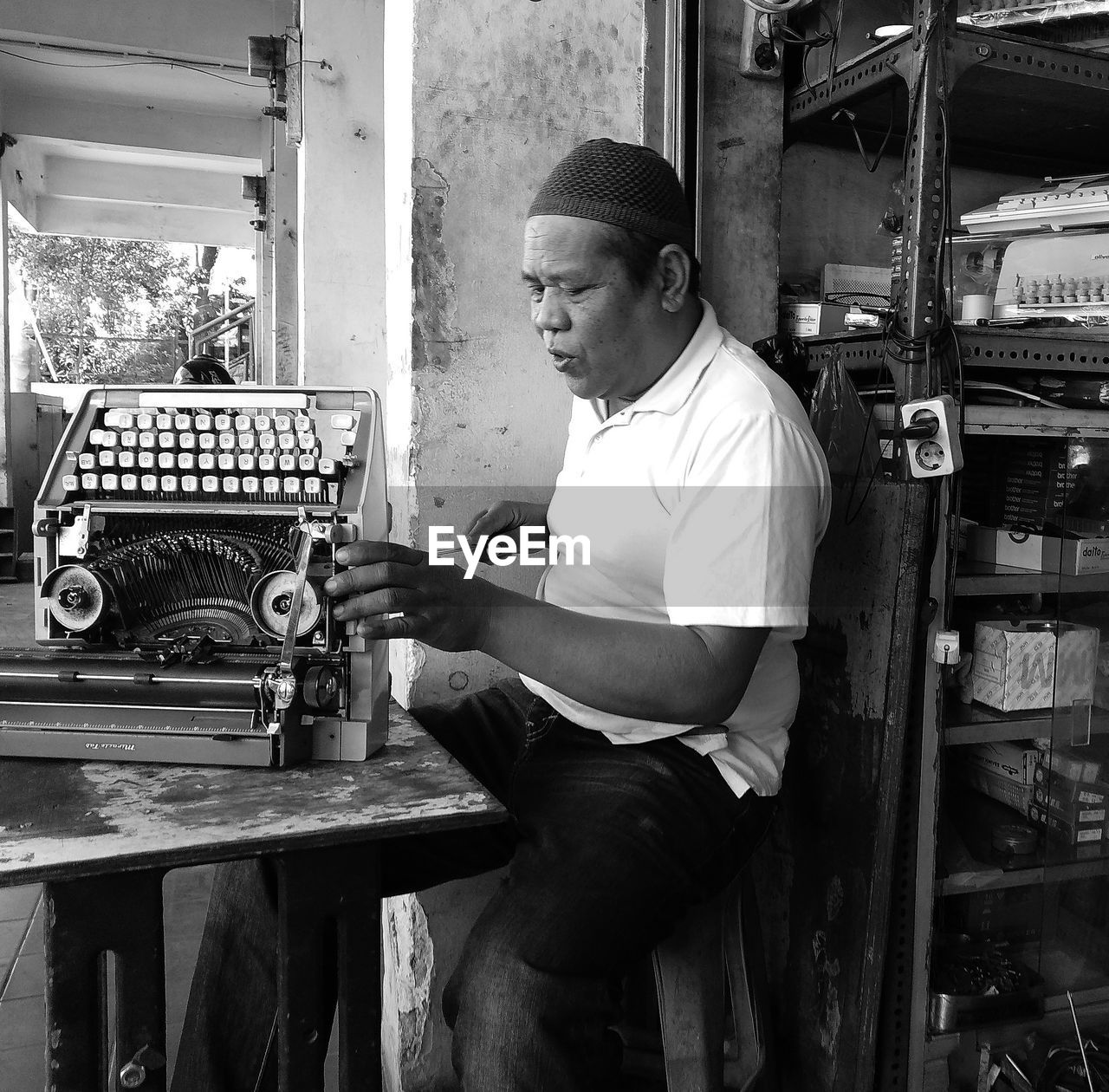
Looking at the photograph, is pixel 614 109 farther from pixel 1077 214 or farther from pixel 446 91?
pixel 1077 214

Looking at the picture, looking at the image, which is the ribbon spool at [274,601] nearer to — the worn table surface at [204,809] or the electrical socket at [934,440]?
the worn table surface at [204,809]

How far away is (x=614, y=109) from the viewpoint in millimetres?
1780

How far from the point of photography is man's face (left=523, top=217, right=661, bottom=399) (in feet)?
4.33

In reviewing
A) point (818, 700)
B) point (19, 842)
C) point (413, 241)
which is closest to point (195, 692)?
point (19, 842)

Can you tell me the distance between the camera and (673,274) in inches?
53.1

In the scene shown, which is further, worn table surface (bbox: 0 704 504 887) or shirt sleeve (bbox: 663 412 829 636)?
shirt sleeve (bbox: 663 412 829 636)

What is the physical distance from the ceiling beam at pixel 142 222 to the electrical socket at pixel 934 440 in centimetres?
987

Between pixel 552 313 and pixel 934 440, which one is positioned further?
pixel 934 440

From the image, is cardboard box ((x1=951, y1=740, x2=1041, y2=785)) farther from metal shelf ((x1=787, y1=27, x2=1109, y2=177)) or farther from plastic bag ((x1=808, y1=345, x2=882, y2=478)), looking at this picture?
metal shelf ((x1=787, y1=27, x2=1109, y2=177))

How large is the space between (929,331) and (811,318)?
0.42m

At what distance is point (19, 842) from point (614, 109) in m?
1.51

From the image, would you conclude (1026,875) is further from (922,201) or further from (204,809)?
(204,809)

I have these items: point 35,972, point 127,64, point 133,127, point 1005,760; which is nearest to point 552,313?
point 1005,760

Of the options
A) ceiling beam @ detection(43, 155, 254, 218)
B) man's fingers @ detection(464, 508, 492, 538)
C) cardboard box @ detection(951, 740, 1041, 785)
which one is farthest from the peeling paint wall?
ceiling beam @ detection(43, 155, 254, 218)
